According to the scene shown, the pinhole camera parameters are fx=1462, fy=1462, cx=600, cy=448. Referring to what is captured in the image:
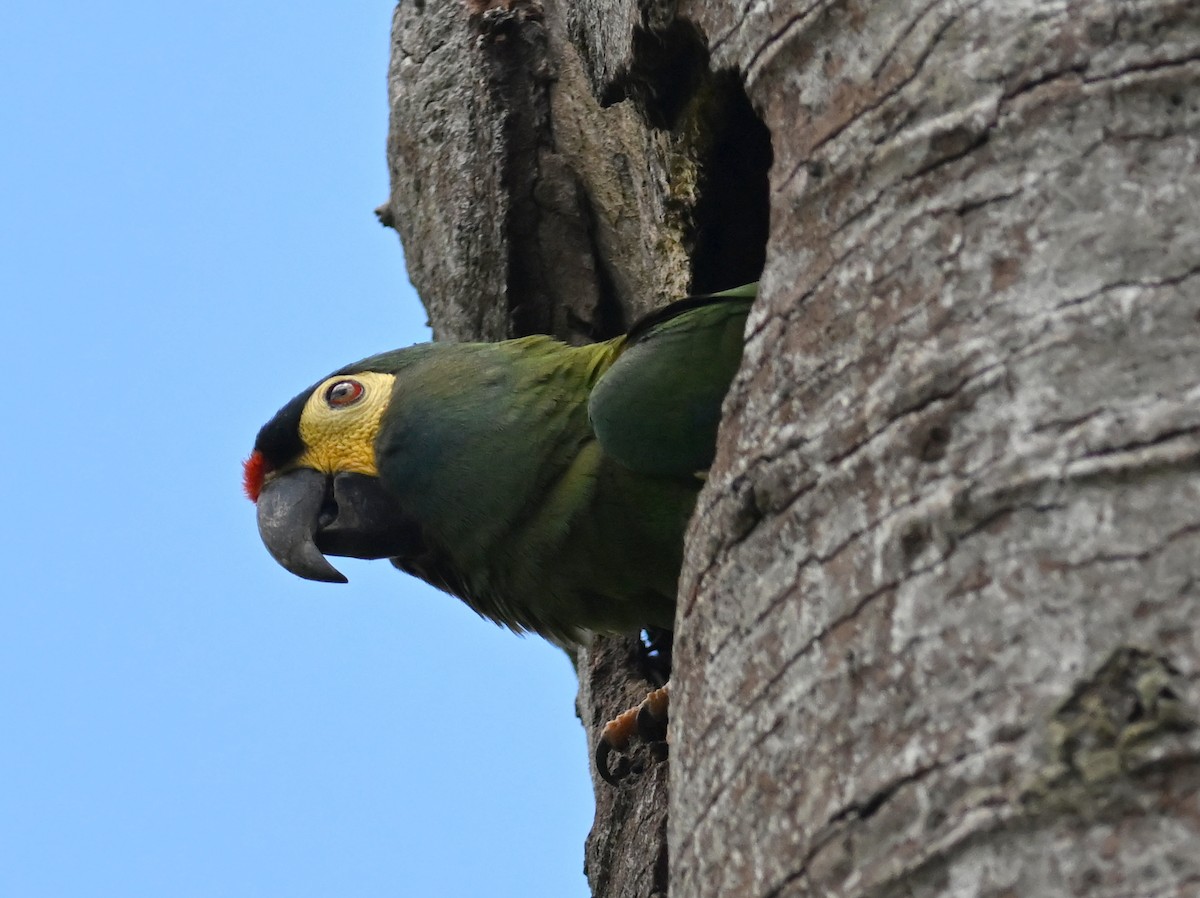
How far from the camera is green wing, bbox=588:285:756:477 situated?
2.85m

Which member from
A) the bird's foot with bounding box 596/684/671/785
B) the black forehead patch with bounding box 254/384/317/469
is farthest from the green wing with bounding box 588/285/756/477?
the black forehead patch with bounding box 254/384/317/469

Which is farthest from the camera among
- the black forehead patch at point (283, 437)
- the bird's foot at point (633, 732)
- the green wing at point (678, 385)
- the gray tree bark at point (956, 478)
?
the black forehead patch at point (283, 437)

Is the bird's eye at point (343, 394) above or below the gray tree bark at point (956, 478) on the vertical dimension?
above

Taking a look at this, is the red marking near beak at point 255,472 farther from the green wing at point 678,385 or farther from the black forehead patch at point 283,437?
the green wing at point 678,385

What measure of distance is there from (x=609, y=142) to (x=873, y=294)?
2.31 meters

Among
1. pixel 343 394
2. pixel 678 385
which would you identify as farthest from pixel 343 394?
pixel 678 385

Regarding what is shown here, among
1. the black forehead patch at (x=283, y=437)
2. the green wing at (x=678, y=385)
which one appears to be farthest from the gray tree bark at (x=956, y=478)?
the black forehead patch at (x=283, y=437)

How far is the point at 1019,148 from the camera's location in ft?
5.80

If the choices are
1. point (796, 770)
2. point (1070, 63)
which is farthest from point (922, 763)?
point (1070, 63)

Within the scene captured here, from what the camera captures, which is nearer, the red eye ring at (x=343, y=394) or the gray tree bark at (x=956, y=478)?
the gray tree bark at (x=956, y=478)

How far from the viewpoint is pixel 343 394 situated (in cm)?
353

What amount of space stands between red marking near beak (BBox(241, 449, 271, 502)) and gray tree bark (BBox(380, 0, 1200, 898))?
172cm

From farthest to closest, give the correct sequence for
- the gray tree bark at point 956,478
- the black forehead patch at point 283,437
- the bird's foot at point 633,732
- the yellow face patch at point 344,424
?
the black forehead patch at point 283,437
the yellow face patch at point 344,424
the bird's foot at point 633,732
the gray tree bark at point 956,478

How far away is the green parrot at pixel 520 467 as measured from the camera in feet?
9.44
